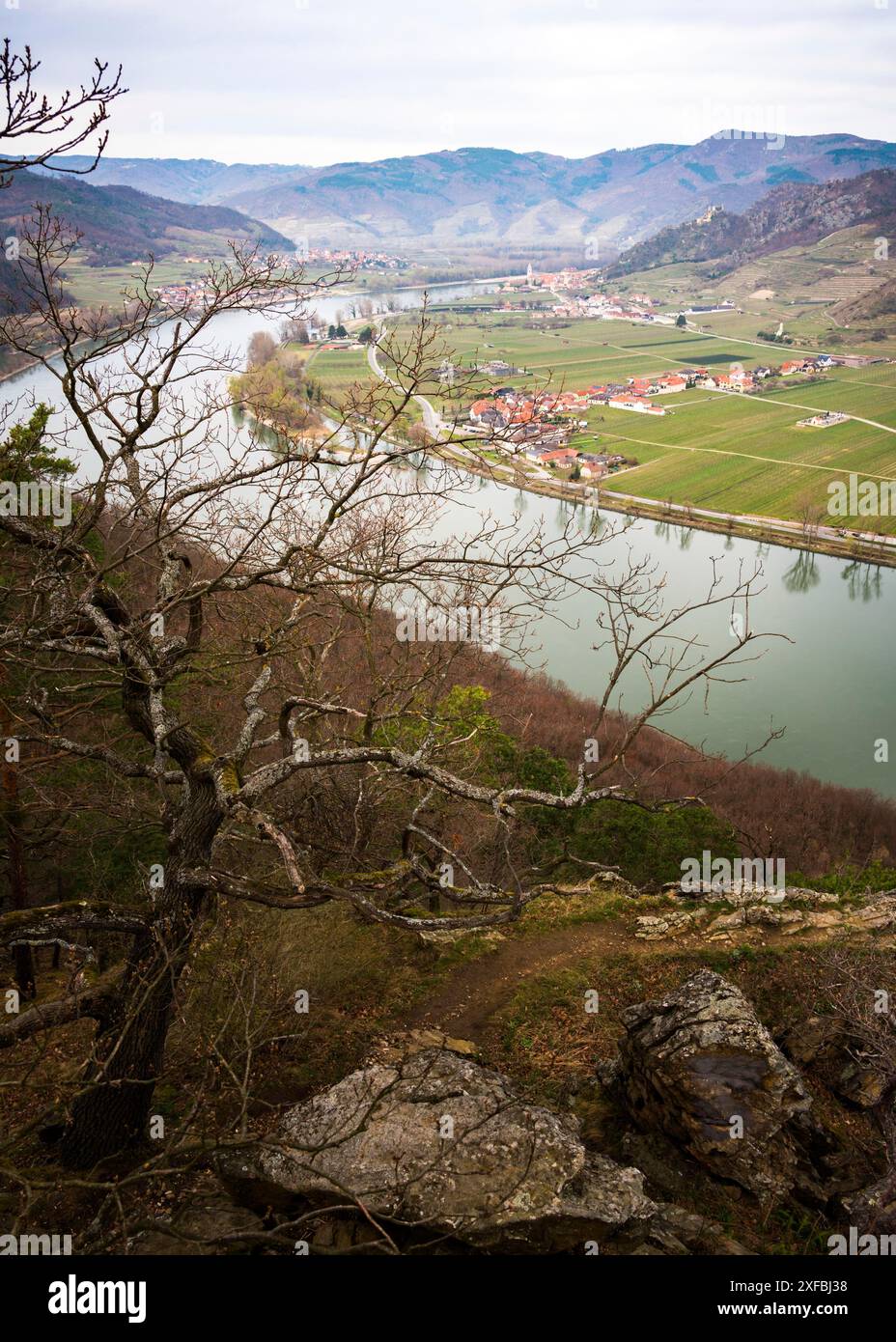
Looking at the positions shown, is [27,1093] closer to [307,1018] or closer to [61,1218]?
[61,1218]

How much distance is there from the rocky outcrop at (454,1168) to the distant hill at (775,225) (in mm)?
156982

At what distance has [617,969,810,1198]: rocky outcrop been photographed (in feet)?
19.2

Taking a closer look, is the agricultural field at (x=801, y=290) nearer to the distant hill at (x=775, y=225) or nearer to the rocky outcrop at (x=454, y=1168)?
the distant hill at (x=775, y=225)

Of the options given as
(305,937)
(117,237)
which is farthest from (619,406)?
(305,937)

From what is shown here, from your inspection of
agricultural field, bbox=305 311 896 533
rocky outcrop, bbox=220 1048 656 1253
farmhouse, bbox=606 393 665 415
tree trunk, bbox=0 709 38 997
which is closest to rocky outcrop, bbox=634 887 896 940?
rocky outcrop, bbox=220 1048 656 1253

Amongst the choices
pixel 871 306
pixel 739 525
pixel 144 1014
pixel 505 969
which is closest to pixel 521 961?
pixel 505 969

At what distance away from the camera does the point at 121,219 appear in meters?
84.1

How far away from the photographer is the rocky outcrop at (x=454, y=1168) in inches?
187

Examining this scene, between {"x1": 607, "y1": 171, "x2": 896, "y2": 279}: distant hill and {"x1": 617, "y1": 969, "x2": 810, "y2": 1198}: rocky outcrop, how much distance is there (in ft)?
510

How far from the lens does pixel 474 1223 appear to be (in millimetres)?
4695

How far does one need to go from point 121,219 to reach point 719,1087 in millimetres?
97520

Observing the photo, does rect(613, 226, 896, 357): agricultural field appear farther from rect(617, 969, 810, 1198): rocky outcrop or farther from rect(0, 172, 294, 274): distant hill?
rect(617, 969, 810, 1198): rocky outcrop

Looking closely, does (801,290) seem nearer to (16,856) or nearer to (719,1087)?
(16,856)

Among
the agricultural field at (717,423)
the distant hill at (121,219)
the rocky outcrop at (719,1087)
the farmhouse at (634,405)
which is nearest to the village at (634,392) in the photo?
the farmhouse at (634,405)
